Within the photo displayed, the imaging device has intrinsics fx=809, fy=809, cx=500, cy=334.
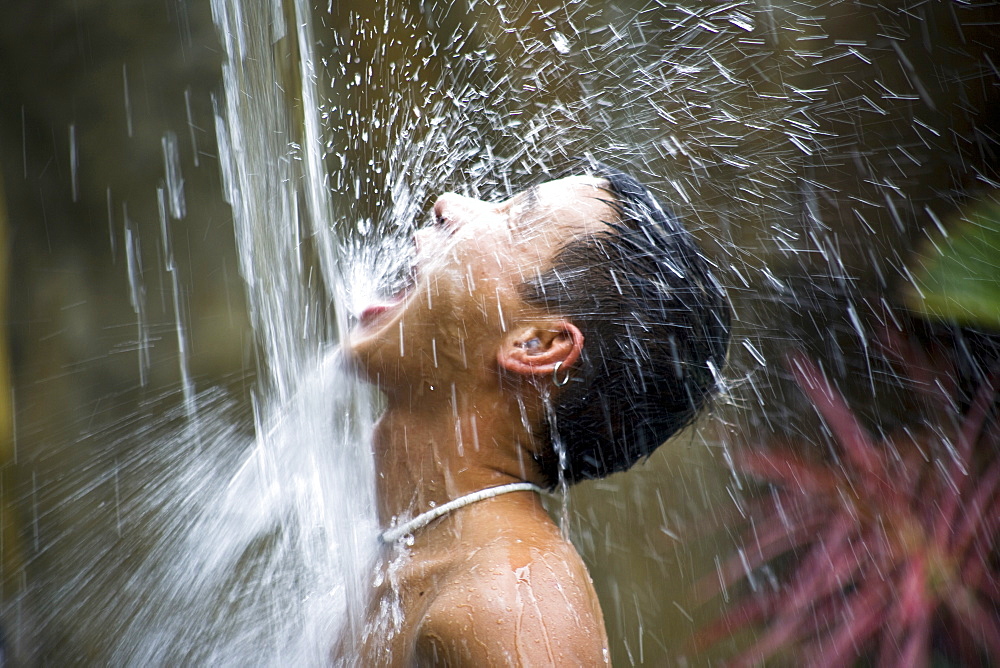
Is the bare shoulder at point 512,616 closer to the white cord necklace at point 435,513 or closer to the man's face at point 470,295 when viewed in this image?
the white cord necklace at point 435,513

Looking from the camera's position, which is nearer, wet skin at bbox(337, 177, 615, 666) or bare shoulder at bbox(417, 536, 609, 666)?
bare shoulder at bbox(417, 536, 609, 666)

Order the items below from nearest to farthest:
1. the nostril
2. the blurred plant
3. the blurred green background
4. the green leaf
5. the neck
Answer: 1. the neck
2. the nostril
3. the green leaf
4. the blurred plant
5. the blurred green background

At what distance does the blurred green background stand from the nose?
54.4 inches

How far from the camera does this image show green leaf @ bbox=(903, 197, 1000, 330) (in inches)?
112

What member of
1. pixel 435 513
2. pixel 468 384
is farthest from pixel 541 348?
pixel 435 513

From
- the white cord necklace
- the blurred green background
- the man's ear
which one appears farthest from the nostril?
the blurred green background

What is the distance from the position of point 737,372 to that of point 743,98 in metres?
1.42

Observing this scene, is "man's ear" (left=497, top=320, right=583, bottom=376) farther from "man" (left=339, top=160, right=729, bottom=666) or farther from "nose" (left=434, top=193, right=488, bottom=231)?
"nose" (left=434, top=193, right=488, bottom=231)

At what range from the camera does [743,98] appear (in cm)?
394

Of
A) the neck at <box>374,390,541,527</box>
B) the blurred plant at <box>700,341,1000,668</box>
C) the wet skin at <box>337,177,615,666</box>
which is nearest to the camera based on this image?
the wet skin at <box>337,177,615,666</box>

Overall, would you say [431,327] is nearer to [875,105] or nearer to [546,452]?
[546,452]

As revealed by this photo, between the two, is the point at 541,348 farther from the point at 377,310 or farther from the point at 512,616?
the point at 512,616

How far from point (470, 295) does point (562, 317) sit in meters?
0.21

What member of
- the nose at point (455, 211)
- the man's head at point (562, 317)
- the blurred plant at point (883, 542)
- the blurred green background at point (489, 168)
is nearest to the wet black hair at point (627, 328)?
the man's head at point (562, 317)
